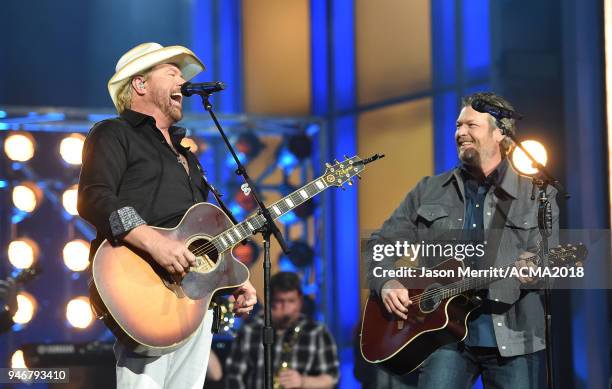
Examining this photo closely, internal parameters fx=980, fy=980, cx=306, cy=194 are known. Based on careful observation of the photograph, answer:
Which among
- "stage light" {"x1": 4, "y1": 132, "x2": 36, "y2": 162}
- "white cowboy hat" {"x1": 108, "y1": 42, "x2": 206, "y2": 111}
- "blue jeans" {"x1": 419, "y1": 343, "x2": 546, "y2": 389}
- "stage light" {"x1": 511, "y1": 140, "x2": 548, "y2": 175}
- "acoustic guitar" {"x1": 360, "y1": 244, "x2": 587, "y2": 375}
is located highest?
"stage light" {"x1": 4, "y1": 132, "x2": 36, "y2": 162}

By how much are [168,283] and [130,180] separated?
0.51m

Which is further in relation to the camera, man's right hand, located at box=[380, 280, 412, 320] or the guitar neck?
man's right hand, located at box=[380, 280, 412, 320]

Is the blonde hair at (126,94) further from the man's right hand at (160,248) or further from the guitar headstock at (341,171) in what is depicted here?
the guitar headstock at (341,171)

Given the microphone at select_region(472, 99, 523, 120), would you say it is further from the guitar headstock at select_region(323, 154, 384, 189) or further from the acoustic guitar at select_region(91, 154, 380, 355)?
the acoustic guitar at select_region(91, 154, 380, 355)

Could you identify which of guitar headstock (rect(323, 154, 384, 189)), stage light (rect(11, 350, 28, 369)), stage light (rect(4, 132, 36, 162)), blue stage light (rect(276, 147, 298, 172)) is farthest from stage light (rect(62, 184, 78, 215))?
guitar headstock (rect(323, 154, 384, 189))

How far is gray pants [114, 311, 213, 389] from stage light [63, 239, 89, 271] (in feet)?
13.9

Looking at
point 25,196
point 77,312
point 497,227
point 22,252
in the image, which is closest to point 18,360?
point 77,312

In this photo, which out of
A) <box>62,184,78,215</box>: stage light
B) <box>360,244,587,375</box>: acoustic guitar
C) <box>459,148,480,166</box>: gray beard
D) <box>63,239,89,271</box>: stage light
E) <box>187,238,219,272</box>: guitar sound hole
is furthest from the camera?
<box>62,184,78,215</box>: stage light

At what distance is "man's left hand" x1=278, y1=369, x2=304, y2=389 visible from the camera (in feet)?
25.0

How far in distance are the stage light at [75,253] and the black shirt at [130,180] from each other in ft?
13.5

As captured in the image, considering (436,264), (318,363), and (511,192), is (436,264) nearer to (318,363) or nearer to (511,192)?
(511,192)

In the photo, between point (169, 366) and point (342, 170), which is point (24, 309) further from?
point (342, 170)

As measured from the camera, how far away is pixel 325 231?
32.7 feet

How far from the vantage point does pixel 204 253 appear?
4.47m
